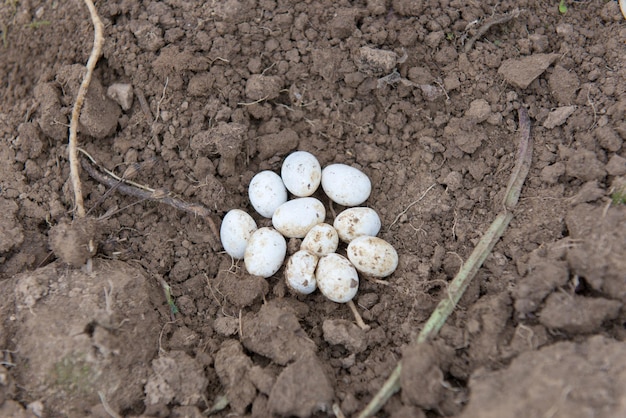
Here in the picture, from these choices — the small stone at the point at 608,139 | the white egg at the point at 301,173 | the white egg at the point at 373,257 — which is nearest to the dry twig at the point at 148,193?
the white egg at the point at 301,173

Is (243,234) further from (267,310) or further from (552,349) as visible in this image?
(552,349)

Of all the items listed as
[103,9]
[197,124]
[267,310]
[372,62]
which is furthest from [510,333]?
[103,9]

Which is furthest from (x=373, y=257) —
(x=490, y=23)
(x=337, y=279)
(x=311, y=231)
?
(x=490, y=23)

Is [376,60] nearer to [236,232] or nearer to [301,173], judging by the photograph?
[301,173]

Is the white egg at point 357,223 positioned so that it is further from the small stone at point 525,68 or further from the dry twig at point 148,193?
the small stone at point 525,68

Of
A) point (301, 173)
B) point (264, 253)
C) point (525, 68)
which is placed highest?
point (525, 68)

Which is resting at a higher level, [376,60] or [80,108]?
[376,60]
